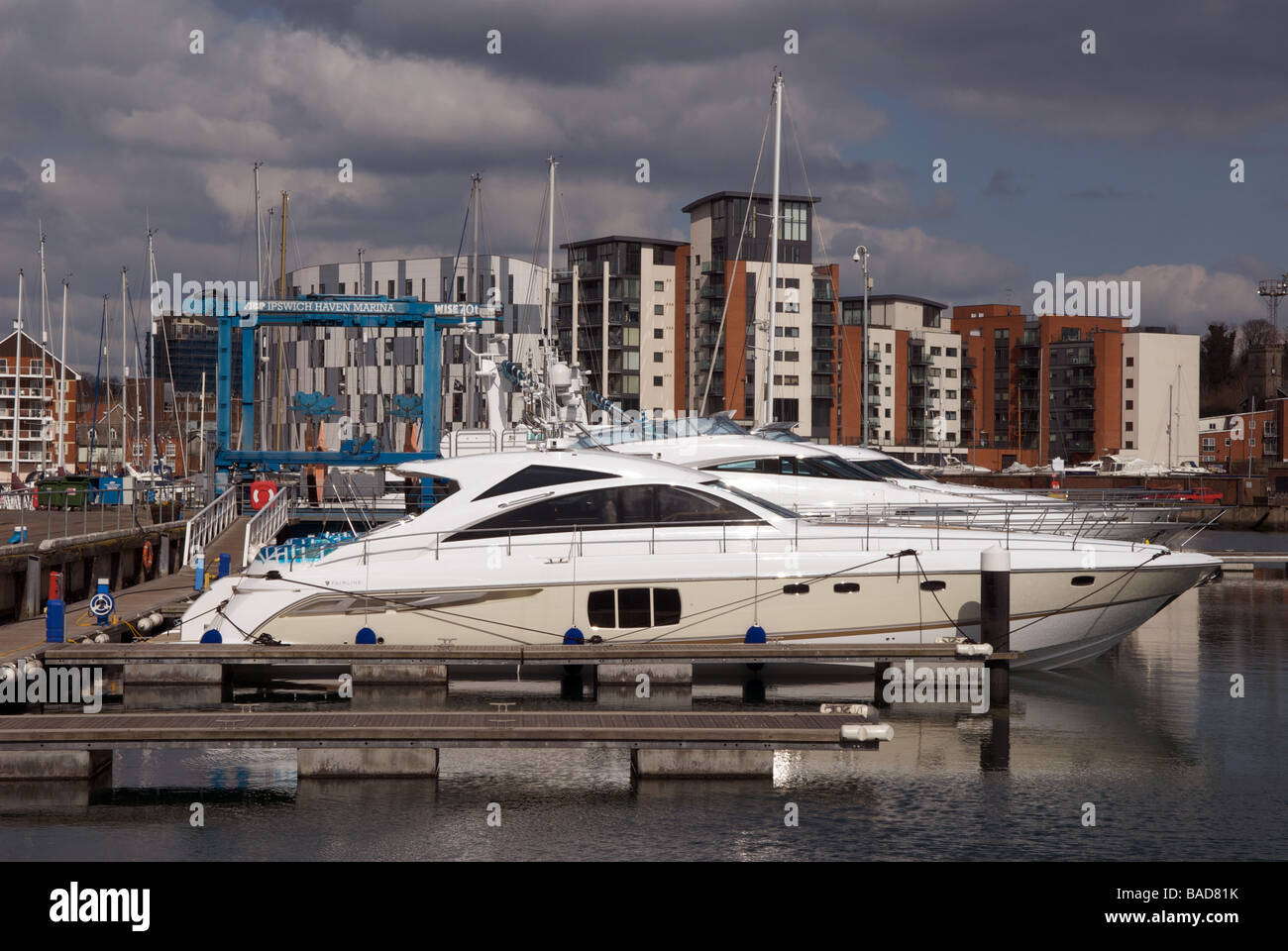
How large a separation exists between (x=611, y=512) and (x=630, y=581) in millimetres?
960

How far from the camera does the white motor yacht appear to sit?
690 inches

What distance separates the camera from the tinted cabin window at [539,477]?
1800 centimetres

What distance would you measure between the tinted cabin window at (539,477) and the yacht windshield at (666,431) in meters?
8.55

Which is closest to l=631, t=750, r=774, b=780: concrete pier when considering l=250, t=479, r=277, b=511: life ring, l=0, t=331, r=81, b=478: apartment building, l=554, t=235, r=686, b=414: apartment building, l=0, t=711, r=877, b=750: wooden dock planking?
l=0, t=711, r=877, b=750: wooden dock planking

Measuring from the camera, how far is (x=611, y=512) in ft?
58.5

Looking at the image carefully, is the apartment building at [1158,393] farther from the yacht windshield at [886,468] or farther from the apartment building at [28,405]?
the yacht windshield at [886,468]

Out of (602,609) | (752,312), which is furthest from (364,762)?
(752,312)

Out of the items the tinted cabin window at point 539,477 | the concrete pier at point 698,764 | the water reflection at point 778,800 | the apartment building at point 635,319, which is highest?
the apartment building at point 635,319

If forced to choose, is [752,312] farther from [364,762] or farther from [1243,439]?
[364,762]

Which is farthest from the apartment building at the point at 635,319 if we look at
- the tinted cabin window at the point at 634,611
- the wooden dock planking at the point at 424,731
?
the wooden dock planking at the point at 424,731
